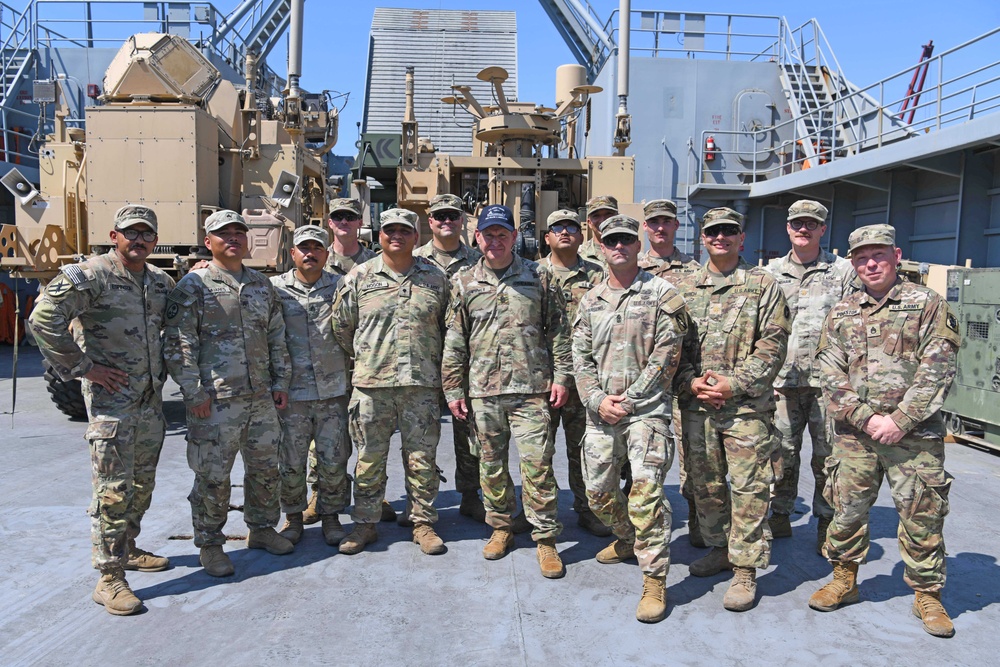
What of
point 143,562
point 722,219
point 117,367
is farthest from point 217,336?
point 722,219

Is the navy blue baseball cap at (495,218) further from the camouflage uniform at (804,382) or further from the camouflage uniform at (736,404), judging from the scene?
the camouflage uniform at (804,382)

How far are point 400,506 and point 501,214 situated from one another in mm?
2006

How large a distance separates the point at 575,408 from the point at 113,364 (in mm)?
2344

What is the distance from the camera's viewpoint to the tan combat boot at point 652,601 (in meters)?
3.14

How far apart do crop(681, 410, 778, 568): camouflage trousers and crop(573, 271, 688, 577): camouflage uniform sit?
0.27 meters

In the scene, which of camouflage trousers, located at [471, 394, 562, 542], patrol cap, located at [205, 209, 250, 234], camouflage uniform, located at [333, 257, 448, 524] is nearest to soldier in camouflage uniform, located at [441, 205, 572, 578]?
camouflage trousers, located at [471, 394, 562, 542]

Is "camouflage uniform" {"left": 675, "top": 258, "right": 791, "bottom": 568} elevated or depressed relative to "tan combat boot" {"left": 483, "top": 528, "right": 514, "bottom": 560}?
elevated

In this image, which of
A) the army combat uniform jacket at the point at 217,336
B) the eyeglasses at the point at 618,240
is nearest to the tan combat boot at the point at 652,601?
the eyeglasses at the point at 618,240

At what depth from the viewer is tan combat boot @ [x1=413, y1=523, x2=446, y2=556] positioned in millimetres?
3885

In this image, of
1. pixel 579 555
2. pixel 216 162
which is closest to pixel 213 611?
pixel 579 555

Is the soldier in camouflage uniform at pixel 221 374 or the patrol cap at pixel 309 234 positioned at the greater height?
the patrol cap at pixel 309 234

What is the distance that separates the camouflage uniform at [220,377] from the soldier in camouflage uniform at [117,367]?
0.13 meters

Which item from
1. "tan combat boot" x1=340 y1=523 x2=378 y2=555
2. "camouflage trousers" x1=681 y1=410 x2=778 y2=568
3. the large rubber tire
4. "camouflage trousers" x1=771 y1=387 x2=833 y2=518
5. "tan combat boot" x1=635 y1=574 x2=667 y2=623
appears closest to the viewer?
"tan combat boot" x1=635 y1=574 x2=667 y2=623

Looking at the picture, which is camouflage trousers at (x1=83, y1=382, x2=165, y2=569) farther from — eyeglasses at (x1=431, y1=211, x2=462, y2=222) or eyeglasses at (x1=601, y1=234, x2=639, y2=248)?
eyeglasses at (x1=601, y1=234, x2=639, y2=248)
